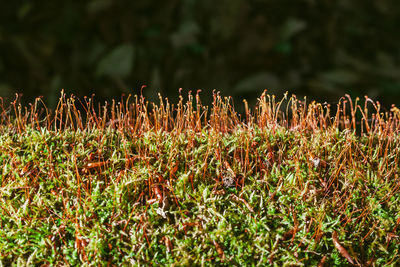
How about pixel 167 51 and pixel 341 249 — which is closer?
pixel 341 249

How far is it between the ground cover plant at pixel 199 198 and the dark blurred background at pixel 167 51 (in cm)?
170

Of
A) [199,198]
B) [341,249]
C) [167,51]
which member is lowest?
[341,249]

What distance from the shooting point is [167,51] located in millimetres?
2977

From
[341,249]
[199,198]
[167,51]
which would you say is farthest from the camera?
[167,51]

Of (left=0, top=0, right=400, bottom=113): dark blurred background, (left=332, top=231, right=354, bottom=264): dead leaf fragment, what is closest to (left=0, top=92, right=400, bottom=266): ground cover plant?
(left=332, top=231, right=354, bottom=264): dead leaf fragment

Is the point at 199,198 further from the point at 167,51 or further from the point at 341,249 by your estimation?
the point at 167,51

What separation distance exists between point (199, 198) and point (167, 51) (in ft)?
7.17

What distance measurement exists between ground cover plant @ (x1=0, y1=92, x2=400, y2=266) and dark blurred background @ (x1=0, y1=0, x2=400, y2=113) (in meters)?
1.70

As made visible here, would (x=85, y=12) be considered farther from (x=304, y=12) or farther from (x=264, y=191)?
(x=264, y=191)

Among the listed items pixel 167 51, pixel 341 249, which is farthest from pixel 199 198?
pixel 167 51

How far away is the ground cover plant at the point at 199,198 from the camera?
0.89 meters

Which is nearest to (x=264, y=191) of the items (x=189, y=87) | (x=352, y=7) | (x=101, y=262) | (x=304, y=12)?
(x=101, y=262)

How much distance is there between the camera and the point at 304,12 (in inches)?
126

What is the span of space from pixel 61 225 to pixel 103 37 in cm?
236
